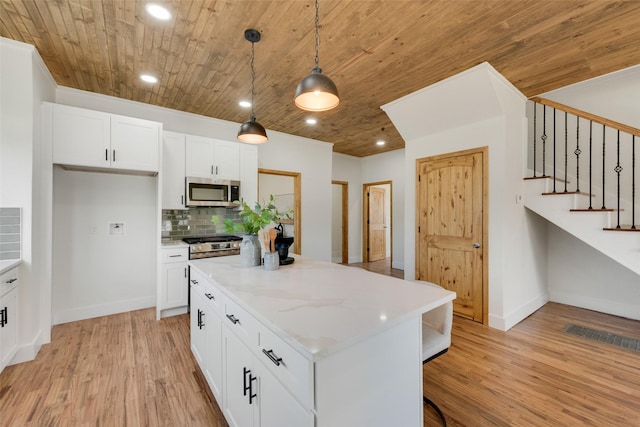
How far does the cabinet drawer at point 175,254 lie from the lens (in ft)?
10.9

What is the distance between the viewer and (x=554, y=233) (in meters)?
3.86

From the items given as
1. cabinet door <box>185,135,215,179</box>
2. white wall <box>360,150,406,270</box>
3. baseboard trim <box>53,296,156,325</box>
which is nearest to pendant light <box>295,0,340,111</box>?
cabinet door <box>185,135,215,179</box>

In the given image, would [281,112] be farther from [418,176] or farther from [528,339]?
[528,339]

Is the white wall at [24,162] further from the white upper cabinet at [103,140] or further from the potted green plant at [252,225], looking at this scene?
the potted green plant at [252,225]

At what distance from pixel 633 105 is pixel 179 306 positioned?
5845 mm

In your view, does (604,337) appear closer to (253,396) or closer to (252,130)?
(253,396)

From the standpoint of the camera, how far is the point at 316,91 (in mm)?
1570

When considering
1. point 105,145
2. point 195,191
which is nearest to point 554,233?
point 195,191

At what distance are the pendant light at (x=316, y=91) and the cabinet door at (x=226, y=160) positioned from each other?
2.47 meters

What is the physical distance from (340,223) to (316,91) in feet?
18.3

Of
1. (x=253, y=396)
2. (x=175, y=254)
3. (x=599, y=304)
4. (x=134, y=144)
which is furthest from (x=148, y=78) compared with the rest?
(x=599, y=304)

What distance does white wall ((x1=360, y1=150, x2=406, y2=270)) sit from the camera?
20.1 ft

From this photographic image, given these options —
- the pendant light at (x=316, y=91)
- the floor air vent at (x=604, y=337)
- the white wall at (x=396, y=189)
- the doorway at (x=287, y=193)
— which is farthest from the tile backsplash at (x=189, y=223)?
the floor air vent at (x=604, y=337)

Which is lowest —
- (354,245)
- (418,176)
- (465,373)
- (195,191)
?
(465,373)
